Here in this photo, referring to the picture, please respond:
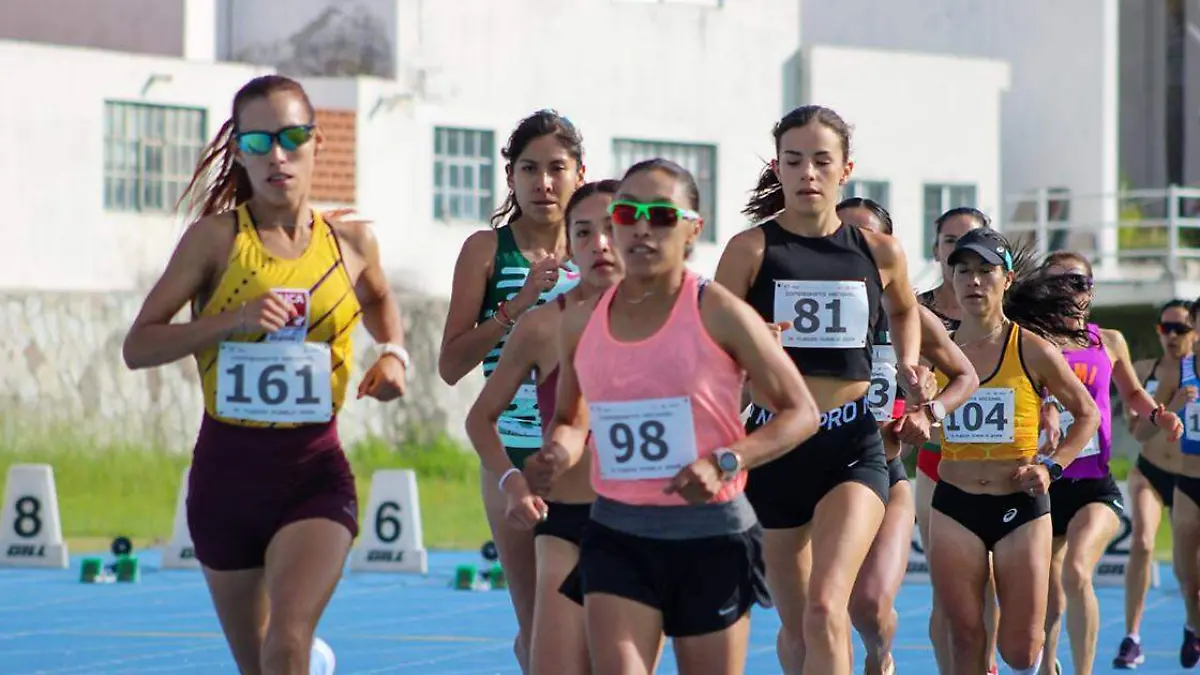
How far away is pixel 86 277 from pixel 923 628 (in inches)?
616

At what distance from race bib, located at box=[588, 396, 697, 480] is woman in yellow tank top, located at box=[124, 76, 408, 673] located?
98 cm

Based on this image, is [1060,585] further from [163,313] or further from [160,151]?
[160,151]

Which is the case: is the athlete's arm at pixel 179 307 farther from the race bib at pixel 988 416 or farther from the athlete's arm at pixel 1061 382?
the athlete's arm at pixel 1061 382

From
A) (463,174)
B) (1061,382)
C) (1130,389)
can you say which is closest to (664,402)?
(1061,382)

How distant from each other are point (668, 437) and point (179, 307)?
1.75 metres

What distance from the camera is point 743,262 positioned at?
9016mm

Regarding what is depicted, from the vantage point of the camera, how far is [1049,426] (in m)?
11.1

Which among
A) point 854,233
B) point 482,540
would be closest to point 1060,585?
point 854,233

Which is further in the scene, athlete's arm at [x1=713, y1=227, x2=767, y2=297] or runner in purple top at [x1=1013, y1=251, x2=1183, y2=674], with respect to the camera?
A: runner in purple top at [x1=1013, y1=251, x2=1183, y2=674]

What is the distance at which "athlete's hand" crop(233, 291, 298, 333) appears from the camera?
25.1 feet

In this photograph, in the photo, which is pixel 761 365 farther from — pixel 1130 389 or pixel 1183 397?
pixel 1183 397

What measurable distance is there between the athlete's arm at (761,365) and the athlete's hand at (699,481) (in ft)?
0.42

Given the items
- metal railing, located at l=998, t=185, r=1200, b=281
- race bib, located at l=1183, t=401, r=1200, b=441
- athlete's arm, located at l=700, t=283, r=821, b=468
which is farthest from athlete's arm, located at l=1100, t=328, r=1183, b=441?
metal railing, located at l=998, t=185, r=1200, b=281

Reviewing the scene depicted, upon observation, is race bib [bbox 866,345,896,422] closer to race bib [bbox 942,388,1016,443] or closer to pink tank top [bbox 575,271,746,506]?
race bib [bbox 942,388,1016,443]
